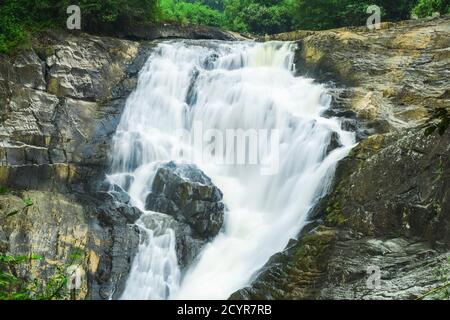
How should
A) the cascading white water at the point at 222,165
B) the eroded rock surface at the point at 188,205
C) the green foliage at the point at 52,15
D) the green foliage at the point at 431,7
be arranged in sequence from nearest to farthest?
1. the cascading white water at the point at 222,165
2. the eroded rock surface at the point at 188,205
3. the green foliage at the point at 52,15
4. the green foliage at the point at 431,7

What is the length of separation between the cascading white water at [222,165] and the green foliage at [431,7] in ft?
15.6

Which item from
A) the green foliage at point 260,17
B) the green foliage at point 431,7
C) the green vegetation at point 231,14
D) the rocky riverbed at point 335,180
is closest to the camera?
the rocky riverbed at point 335,180

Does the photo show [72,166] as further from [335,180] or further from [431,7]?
[431,7]

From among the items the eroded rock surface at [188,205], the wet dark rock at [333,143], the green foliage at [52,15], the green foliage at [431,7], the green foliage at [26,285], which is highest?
the green foliage at [431,7]

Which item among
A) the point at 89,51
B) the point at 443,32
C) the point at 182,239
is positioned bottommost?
the point at 182,239

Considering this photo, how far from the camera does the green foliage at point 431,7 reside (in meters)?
16.8

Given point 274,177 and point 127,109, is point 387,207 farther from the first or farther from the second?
point 127,109

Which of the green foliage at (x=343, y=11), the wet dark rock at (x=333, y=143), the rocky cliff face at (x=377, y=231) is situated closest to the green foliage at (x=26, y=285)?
the rocky cliff face at (x=377, y=231)

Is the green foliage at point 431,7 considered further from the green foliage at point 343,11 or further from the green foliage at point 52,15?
the green foliage at point 52,15

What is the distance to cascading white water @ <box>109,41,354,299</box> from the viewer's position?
425 inches

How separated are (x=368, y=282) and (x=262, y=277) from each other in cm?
178

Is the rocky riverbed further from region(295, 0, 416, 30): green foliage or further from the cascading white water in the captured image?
region(295, 0, 416, 30): green foliage

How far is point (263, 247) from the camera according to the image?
34.9 feet
